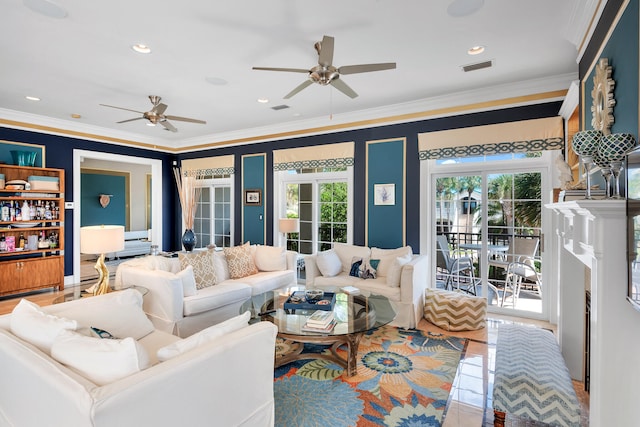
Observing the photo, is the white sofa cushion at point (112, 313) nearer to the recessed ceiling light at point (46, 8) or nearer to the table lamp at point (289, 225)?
the recessed ceiling light at point (46, 8)

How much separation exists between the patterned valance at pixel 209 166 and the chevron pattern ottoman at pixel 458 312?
15.0 feet

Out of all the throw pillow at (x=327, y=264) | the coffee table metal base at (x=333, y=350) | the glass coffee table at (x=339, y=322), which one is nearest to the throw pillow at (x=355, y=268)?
Answer: the throw pillow at (x=327, y=264)

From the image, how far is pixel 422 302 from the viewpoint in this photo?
13.9ft

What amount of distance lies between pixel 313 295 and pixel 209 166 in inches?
182

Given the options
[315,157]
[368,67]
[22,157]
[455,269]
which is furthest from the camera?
[315,157]

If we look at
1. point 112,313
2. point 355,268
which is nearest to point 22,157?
point 112,313

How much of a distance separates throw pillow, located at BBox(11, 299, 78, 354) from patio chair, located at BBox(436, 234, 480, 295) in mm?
4218

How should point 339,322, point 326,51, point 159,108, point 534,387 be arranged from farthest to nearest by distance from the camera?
1. point 159,108
2. point 339,322
3. point 326,51
4. point 534,387

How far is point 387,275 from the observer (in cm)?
420

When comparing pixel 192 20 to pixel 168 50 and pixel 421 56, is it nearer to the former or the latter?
pixel 168 50

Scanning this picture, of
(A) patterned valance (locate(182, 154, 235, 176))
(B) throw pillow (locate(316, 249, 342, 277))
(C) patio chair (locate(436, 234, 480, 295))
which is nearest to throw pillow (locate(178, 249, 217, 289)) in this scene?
(B) throw pillow (locate(316, 249, 342, 277))

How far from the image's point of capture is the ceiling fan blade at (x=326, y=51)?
2446 mm

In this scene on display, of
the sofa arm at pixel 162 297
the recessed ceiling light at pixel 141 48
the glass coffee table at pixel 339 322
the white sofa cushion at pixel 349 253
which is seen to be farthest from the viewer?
the white sofa cushion at pixel 349 253

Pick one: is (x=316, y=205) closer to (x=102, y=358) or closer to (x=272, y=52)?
(x=272, y=52)
